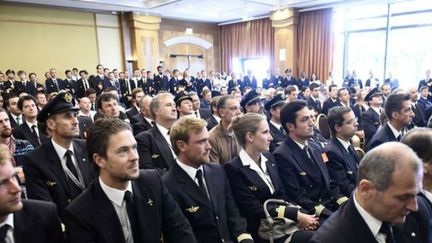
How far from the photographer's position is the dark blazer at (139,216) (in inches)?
57.3

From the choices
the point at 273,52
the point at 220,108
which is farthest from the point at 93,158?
the point at 273,52

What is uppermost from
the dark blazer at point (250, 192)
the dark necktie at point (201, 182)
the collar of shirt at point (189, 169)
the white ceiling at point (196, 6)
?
the white ceiling at point (196, 6)

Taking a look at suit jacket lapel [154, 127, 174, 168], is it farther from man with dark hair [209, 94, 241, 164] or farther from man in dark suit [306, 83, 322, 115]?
man in dark suit [306, 83, 322, 115]

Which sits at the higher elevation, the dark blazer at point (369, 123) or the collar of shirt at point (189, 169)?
the collar of shirt at point (189, 169)

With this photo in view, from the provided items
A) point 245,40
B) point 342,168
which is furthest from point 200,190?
point 245,40

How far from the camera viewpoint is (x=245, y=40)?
15156 mm

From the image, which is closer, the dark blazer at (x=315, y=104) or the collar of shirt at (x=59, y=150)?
the collar of shirt at (x=59, y=150)

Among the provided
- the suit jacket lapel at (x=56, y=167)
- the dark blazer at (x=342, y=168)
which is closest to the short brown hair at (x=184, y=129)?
the suit jacket lapel at (x=56, y=167)

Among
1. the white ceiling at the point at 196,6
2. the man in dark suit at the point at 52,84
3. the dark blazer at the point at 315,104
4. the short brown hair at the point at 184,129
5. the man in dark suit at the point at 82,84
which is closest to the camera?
the short brown hair at the point at 184,129

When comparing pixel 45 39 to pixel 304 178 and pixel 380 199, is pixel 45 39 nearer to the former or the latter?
pixel 304 178

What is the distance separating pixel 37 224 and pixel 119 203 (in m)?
0.37

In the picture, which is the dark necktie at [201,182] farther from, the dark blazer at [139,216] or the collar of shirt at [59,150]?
the collar of shirt at [59,150]

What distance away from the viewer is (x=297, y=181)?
238 centimetres

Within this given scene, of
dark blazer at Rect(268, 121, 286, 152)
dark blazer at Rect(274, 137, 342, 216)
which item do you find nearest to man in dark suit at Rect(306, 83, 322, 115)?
dark blazer at Rect(268, 121, 286, 152)
